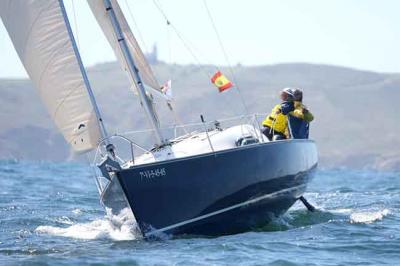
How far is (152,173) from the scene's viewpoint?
47.6 ft

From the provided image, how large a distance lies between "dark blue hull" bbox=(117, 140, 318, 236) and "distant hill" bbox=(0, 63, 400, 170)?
384 ft

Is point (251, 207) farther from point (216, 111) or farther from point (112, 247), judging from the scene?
point (216, 111)

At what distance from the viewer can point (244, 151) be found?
49.9 feet

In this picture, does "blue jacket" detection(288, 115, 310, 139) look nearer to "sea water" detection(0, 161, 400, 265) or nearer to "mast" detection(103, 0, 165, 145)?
"sea water" detection(0, 161, 400, 265)

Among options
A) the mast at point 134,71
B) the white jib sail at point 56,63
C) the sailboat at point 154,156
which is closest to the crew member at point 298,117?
the sailboat at point 154,156

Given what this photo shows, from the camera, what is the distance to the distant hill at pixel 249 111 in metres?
143

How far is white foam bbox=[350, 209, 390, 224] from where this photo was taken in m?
17.2

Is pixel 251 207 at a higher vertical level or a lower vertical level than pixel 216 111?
lower

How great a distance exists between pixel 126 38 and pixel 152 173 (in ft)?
13.2

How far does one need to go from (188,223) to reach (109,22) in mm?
4043

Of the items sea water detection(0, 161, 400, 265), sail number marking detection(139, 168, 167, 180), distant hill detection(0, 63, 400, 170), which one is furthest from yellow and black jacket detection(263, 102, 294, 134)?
distant hill detection(0, 63, 400, 170)

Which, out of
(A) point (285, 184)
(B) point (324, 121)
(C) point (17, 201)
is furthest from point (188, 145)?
(B) point (324, 121)

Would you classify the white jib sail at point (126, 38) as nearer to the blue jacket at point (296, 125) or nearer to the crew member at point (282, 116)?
the crew member at point (282, 116)

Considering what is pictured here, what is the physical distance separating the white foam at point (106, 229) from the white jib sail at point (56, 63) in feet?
4.05
